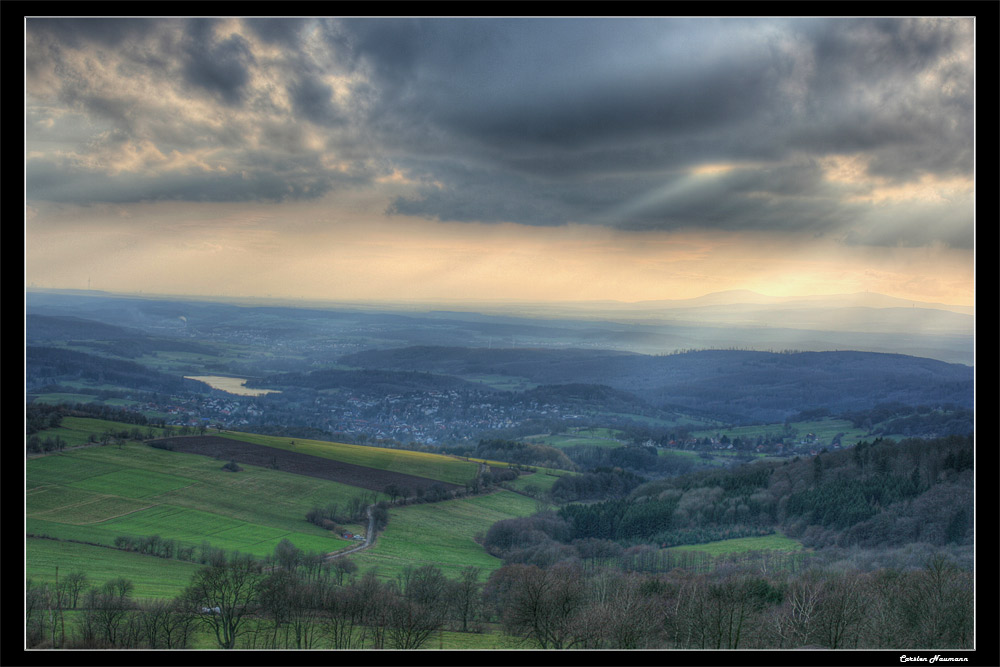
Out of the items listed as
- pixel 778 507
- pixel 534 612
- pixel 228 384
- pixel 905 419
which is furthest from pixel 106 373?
pixel 905 419

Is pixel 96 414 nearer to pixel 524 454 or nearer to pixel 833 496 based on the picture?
pixel 524 454

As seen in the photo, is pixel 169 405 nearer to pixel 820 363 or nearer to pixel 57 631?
pixel 57 631

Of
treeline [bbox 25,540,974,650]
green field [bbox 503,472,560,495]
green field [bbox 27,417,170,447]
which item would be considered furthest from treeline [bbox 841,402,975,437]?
green field [bbox 27,417,170,447]

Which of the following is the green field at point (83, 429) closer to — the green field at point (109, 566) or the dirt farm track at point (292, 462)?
the dirt farm track at point (292, 462)

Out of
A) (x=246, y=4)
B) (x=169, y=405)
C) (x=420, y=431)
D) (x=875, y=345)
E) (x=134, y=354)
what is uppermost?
(x=246, y=4)

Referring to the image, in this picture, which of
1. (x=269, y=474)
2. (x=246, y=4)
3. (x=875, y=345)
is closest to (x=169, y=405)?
(x=269, y=474)
